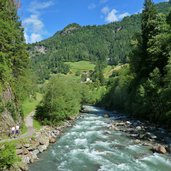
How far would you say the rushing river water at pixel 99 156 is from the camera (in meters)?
34.4

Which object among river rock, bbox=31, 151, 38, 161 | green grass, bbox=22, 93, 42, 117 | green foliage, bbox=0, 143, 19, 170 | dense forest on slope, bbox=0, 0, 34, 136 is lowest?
river rock, bbox=31, 151, 38, 161

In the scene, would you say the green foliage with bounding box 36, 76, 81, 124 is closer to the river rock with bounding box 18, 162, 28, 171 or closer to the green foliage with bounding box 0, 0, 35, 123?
the green foliage with bounding box 0, 0, 35, 123

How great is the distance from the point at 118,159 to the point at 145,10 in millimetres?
49627

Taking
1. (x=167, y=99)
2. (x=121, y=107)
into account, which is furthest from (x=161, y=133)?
(x=121, y=107)

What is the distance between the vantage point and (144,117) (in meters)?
73.1

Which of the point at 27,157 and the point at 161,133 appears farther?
the point at 161,133

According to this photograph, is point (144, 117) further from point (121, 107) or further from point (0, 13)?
point (0, 13)

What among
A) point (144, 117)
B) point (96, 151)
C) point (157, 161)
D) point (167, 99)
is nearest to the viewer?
point (157, 161)

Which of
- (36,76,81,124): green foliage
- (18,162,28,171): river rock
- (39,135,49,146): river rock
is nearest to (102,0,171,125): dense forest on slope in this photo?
(36,76,81,124): green foliage

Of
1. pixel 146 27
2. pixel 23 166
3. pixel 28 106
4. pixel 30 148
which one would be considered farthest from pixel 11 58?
pixel 146 27

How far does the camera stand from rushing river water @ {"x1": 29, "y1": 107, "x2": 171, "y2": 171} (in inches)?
1355

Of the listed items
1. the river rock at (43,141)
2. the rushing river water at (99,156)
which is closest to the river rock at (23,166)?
the rushing river water at (99,156)

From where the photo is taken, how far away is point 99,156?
39094 millimetres

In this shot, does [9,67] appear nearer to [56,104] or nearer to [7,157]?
[7,157]
